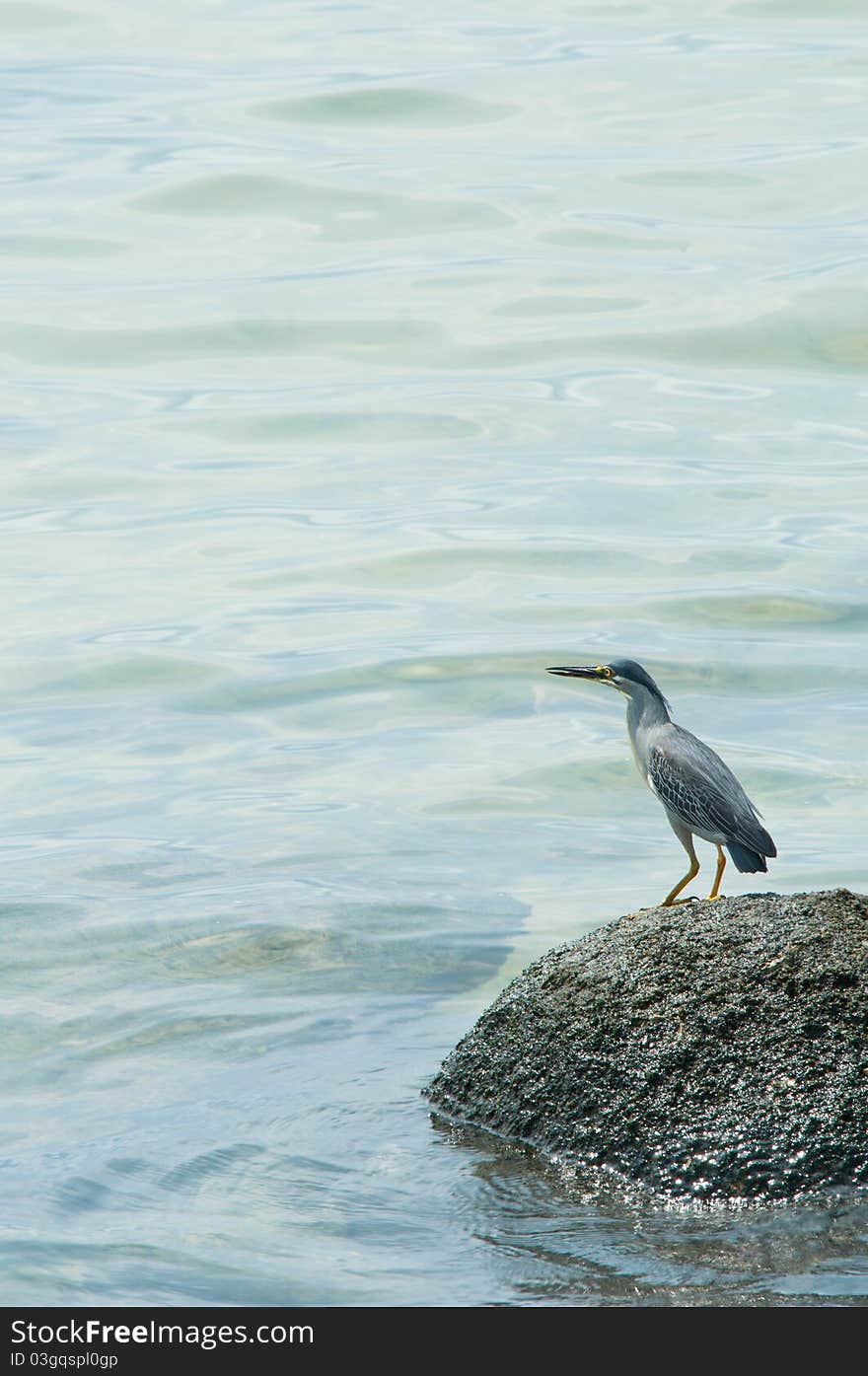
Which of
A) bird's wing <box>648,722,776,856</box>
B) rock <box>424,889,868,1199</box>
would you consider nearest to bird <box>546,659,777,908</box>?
bird's wing <box>648,722,776,856</box>

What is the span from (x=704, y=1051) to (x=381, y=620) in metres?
8.48

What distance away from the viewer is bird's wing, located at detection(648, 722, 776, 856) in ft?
19.7

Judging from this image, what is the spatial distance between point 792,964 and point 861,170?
73.9ft

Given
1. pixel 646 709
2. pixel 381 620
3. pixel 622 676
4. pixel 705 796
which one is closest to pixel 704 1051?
pixel 705 796

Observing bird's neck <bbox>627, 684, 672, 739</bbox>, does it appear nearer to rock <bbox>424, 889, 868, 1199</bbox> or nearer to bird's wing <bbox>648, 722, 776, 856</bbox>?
bird's wing <bbox>648, 722, 776, 856</bbox>

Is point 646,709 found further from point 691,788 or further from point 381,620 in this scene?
point 381,620

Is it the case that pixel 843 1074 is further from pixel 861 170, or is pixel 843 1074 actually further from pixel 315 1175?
pixel 861 170

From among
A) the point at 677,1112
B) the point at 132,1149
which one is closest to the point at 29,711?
the point at 132,1149

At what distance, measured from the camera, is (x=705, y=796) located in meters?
6.02

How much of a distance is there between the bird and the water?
1213 mm

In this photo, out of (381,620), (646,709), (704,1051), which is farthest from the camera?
(381,620)

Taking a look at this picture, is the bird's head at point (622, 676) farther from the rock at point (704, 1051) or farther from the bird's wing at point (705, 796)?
the rock at point (704, 1051)

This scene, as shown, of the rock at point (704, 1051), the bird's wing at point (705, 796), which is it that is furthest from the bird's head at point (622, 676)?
the rock at point (704, 1051)

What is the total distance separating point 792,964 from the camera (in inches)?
196
